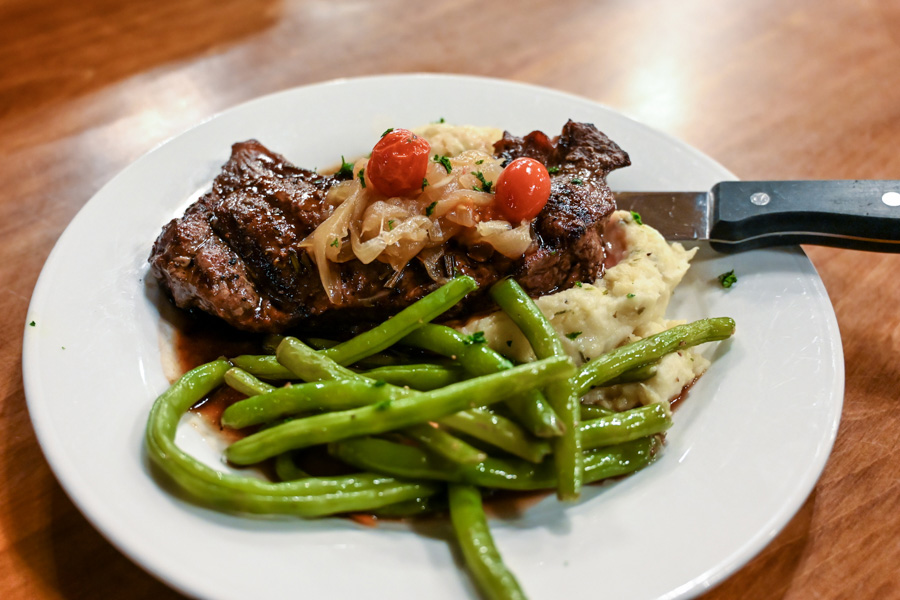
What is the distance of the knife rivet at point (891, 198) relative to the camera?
12.8 ft

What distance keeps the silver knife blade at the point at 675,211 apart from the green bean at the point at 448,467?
1.91m

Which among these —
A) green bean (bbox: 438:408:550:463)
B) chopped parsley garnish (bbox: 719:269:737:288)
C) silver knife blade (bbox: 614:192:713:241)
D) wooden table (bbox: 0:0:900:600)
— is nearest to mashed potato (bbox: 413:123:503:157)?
silver knife blade (bbox: 614:192:713:241)

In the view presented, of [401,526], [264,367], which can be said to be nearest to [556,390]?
[401,526]

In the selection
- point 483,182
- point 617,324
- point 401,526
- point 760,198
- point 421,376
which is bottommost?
point 401,526

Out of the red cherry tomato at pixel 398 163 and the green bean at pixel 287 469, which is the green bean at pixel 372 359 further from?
the red cherry tomato at pixel 398 163

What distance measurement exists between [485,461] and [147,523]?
1484 mm

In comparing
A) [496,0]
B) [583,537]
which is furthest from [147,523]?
[496,0]

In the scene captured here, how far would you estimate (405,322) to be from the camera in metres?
3.52

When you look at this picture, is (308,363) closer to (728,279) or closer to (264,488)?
(264,488)

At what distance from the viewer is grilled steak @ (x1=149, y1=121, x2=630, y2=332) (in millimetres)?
3699

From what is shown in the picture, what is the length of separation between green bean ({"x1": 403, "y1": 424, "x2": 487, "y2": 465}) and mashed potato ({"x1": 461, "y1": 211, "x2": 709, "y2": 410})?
0.90 meters

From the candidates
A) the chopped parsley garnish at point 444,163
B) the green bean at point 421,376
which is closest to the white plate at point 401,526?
the green bean at point 421,376

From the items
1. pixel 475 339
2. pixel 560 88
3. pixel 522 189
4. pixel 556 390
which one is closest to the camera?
pixel 556 390

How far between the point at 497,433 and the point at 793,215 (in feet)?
8.17
